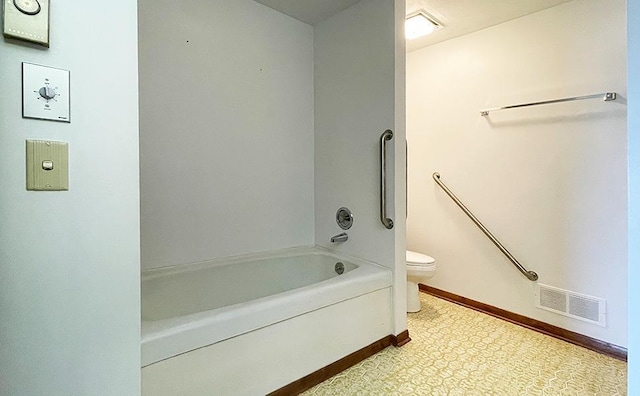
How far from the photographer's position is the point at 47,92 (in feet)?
2.37

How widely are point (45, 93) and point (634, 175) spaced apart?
5.04ft

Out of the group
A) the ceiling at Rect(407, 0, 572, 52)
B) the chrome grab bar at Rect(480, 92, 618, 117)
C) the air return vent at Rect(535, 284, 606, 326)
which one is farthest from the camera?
the ceiling at Rect(407, 0, 572, 52)

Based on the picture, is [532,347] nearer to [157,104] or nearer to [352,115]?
[352,115]

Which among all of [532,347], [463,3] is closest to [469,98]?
[463,3]

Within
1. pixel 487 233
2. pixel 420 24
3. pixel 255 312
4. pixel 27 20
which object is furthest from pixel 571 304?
pixel 27 20

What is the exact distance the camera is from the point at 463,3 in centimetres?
201

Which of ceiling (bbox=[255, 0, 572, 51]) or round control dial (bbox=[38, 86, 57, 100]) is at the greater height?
ceiling (bbox=[255, 0, 572, 51])

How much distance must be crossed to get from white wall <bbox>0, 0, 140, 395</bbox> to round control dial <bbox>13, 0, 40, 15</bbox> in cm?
3

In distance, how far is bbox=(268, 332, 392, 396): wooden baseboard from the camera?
143 centimetres

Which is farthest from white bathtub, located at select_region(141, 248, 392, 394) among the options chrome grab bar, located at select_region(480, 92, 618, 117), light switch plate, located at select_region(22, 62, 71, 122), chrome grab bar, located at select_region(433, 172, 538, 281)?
chrome grab bar, located at select_region(480, 92, 618, 117)

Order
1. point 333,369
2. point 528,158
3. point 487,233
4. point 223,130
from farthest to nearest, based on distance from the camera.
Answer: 1. point 487,233
2. point 528,158
3. point 223,130
4. point 333,369

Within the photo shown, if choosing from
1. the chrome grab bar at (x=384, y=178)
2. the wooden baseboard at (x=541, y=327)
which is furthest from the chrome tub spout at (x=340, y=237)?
the wooden baseboard at (x=541, y=327)

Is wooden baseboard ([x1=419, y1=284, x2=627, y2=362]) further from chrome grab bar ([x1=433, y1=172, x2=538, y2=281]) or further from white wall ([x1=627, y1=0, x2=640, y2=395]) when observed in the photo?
white wall ([x1=627, y1=0, x2=640, y2=395])

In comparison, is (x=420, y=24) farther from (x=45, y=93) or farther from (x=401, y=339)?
(x=45, y=93)
